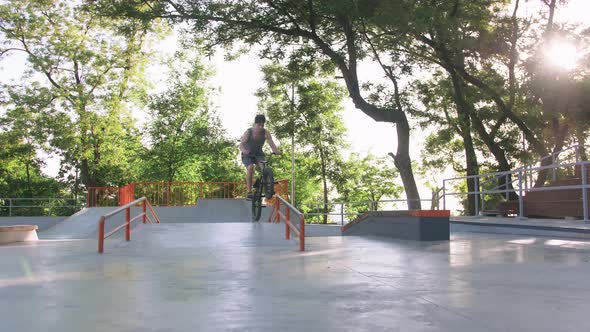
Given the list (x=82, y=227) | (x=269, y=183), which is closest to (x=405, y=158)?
(x=269, y=183)

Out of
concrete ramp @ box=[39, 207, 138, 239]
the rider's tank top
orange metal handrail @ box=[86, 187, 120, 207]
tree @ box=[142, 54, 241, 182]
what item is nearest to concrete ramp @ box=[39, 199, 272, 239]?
concrete ramp @ box=[39, 207, 138, 239]

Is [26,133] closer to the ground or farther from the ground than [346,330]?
farther from the ground

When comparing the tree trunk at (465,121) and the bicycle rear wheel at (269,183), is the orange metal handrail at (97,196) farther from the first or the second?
the bicycle rear wheel at (269,183)

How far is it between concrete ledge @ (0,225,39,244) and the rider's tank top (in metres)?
6.06

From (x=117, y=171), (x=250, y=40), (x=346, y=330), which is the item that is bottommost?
(x=346, y=330)

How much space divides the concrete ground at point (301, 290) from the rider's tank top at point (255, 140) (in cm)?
417

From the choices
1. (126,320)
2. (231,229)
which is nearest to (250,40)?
(231,229)

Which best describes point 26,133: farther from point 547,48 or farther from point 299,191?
point 547,48

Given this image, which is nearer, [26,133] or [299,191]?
[26,133]

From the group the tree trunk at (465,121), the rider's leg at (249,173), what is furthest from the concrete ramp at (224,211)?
the tree trunk at (465,121)

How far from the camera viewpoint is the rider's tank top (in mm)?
12523

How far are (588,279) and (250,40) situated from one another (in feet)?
58.8

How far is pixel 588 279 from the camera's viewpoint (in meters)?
5.48

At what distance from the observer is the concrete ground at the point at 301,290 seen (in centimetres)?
363
